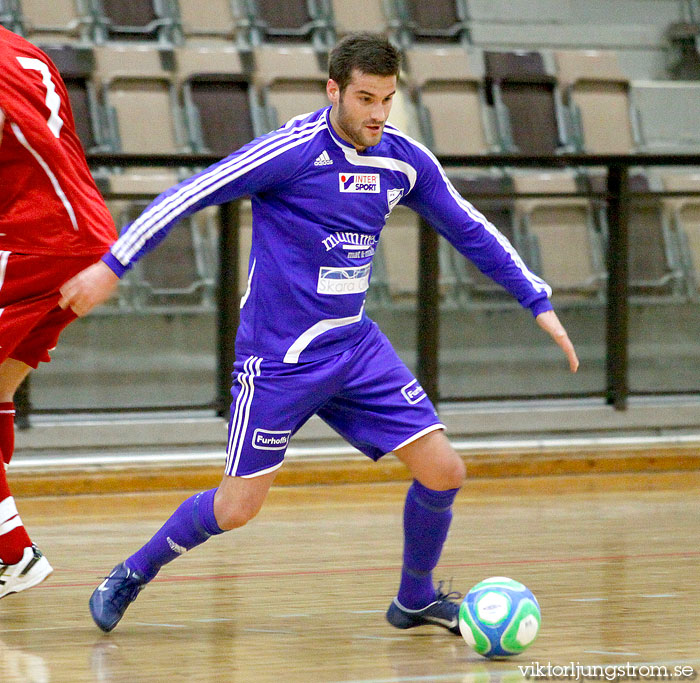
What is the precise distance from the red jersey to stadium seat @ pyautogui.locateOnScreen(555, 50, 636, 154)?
570 centimetres

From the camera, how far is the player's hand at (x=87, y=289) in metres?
2.74

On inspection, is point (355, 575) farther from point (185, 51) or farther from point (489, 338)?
point (185, 51)

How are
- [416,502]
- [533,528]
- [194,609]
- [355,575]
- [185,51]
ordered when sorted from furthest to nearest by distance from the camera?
[185,51] → [533,528] → [355,575] → [194,609] → [416,502]

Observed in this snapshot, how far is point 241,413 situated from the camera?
3.04m

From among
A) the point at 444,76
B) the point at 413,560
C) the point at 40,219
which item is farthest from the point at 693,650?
the point at 444,76

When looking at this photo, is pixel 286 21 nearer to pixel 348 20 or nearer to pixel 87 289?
pixel 348 20

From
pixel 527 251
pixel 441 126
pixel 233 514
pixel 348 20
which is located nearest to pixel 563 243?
pixel 527 251

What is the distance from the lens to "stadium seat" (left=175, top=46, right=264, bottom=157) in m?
7.57

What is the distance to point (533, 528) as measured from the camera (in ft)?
16.1

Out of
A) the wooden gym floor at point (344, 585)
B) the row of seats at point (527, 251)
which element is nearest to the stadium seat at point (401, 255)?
the row of seats at point (527, 251)

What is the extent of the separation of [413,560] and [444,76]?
566cm

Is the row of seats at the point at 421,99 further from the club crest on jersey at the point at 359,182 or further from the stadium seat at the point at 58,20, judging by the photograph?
the club crest on jersey at the point at 359,182

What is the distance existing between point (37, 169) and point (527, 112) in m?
5.50

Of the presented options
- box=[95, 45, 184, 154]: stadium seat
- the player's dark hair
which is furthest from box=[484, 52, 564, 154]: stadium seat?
the player's dark hair
